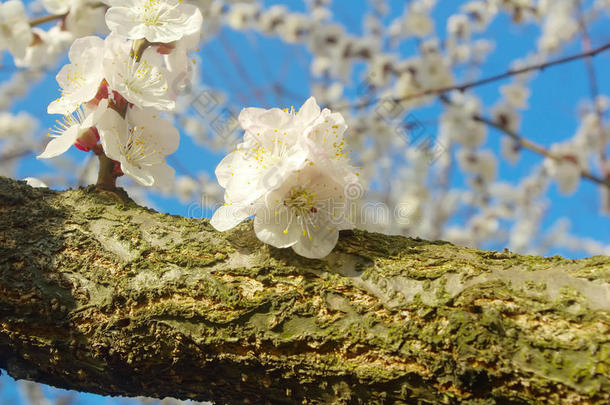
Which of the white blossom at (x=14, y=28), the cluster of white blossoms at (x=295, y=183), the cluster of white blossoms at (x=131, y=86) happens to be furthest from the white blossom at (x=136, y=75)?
the white blossom at (x=14, y=28)

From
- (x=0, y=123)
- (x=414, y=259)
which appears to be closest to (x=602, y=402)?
(x=414, y=259)

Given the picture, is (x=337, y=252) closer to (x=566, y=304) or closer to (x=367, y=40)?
(x=566, y=304)

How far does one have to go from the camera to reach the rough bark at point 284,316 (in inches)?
35.1

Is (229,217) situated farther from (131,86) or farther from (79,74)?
(79,74)

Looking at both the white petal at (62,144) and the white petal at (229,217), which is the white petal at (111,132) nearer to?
the white petal at (62,144)

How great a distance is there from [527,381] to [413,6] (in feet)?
17.9

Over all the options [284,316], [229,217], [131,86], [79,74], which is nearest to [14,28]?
[79,74]

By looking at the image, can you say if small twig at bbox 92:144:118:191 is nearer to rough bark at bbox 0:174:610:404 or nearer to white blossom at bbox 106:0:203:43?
rough bark at bbox 0:174:610:404

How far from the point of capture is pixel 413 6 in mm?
5617

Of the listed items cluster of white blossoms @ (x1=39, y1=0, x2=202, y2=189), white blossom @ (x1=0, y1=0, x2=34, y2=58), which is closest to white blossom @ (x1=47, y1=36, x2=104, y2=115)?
cluster of white blossoms @ (x1=39, y1=0, x2=202, y2=189)

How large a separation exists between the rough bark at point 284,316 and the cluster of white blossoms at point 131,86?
0.22 m

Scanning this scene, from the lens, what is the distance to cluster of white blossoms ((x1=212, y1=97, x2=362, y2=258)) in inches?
43.2

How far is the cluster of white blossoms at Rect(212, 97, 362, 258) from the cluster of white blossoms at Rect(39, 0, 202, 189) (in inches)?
12.7

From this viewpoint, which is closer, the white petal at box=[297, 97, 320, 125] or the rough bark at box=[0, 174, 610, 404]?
the rough bark at box=[0, 174, 610, 404]
